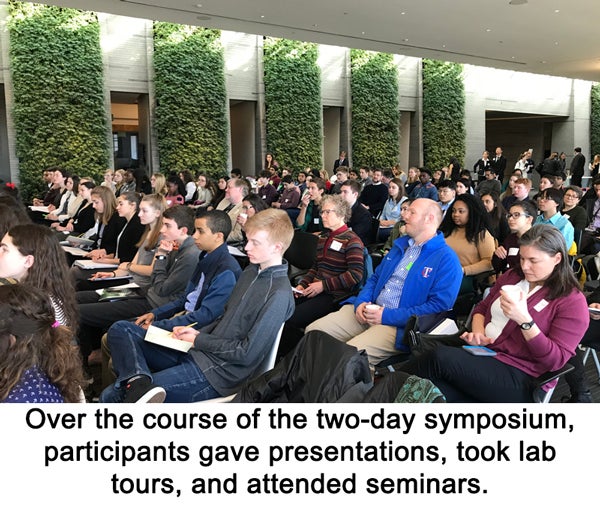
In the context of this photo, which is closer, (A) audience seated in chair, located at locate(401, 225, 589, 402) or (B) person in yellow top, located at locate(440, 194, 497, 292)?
(A) audience seated in chair, located at locate(401, 225, 589, 402)

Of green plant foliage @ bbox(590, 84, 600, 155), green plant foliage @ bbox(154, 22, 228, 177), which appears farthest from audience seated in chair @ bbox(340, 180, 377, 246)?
green plant foliage @ bbox(590, 84, 600, 155)

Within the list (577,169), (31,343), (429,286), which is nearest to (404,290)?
(429,286)

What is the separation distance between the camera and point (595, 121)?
26.3 meters

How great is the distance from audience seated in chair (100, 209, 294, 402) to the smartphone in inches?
32.9

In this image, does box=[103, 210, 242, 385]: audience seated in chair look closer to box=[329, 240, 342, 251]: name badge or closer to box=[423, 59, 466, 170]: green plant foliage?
box=[329, 240, 342, 251]: name badge

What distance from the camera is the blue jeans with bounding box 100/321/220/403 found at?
2.47m

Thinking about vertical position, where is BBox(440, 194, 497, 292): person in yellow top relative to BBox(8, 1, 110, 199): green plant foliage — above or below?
below

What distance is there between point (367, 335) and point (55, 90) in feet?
45.8

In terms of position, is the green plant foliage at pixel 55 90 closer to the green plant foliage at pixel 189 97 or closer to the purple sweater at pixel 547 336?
the green plant foliage at pixel 189 97

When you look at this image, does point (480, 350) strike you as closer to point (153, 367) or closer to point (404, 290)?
point (404, 290)

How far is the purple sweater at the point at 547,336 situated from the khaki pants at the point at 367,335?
62cm

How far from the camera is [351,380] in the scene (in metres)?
1.88
